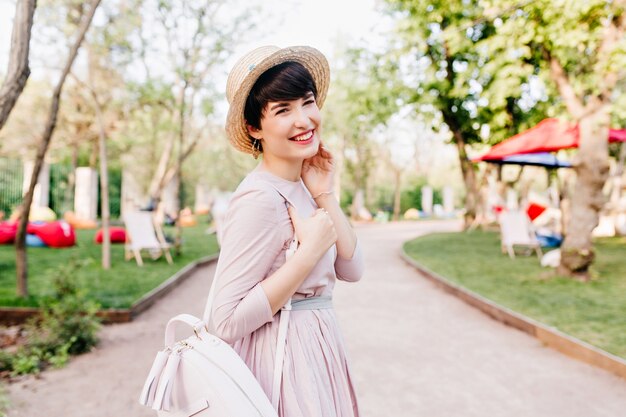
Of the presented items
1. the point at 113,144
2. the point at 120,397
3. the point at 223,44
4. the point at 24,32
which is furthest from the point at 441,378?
the point at 113,144

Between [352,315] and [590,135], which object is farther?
[590,135]

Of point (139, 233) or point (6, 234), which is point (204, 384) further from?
point (6, 234)

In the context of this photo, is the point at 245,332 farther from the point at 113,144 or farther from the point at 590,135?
the point at 113,144

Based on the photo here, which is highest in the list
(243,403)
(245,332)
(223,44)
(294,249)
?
(223,44)

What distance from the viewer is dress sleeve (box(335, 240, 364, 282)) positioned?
6.15 feet

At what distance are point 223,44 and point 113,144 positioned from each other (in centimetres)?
1349

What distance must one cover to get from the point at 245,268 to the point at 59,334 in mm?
4716

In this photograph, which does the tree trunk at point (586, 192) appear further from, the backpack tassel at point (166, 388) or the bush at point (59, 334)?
the backpack tassel at point (166, 388)

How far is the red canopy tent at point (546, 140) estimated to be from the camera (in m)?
10.6

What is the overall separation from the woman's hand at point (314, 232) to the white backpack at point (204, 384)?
344 millimetres

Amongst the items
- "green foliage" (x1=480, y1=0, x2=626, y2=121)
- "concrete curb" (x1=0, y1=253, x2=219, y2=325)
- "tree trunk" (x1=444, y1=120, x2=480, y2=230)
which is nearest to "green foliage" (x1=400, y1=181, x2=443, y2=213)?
"tree trunk" (x1=444, y1=120, x2=480, y2=230)

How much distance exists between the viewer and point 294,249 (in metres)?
1.57

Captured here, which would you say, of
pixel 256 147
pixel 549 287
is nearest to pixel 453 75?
pixel 549 287

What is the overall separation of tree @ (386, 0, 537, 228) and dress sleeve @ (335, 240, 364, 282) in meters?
11.2
